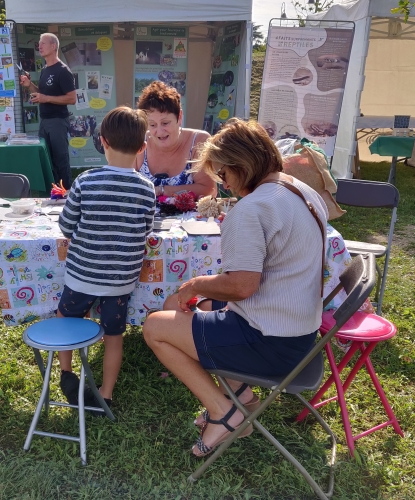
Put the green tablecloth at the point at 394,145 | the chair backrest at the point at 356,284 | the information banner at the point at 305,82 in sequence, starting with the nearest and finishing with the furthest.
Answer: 1. the chair backrest at the point at 356,284
2. the information banner at the point at 305,82
3. the green tablecloth at the point at 394,145

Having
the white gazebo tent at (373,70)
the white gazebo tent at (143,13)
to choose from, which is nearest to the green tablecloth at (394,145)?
the white gazebo tent at (373,70)

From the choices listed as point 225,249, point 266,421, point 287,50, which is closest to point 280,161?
point 225,249

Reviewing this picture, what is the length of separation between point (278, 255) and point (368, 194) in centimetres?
202

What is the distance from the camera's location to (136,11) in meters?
6.31

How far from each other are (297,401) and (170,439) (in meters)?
0.71

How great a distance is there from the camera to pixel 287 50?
21.7 ft

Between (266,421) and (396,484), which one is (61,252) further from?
(396,484)

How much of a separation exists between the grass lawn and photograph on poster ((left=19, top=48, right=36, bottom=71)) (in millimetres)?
5209

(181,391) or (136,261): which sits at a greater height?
(136,261)

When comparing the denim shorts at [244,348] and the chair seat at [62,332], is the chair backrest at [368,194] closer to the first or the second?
the denim shorts at [244,348]

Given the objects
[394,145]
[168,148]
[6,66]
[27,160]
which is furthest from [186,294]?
[394,145]

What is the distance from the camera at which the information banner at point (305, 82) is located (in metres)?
6.43

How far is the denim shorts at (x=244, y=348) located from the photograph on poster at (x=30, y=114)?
6.02 metres

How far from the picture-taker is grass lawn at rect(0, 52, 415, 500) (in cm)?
204
